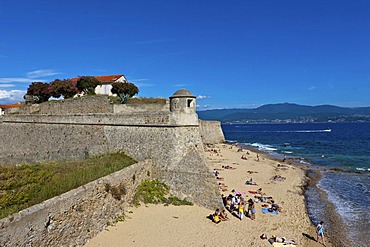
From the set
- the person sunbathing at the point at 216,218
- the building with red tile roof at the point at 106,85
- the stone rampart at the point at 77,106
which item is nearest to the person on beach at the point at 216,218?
the person sunbathing at the point at 216,218

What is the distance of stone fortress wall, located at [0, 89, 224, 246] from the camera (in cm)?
1569

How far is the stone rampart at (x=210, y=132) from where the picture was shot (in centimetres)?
5597

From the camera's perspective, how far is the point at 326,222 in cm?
1748

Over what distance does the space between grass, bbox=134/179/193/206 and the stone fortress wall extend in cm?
40

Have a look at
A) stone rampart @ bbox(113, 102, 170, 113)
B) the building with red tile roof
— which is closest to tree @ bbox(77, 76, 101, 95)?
the building with red tile roof

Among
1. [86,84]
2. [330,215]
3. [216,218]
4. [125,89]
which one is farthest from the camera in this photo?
[86,84]

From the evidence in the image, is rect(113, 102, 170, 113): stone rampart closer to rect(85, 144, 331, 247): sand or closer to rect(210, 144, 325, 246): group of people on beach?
rect(210, 144, 325, 246): group of people on beach

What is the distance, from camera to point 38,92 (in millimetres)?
31078

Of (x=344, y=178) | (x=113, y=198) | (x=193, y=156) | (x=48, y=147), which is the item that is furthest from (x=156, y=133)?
(x=344, y=178)

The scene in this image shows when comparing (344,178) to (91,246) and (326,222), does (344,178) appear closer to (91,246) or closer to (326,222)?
(326,222)

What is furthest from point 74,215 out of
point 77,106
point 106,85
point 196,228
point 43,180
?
point 106,85

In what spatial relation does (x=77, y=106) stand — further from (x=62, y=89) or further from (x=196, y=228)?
(x=196, y=228)

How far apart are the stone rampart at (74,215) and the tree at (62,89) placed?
19.3m

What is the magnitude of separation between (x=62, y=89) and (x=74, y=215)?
918 inches
